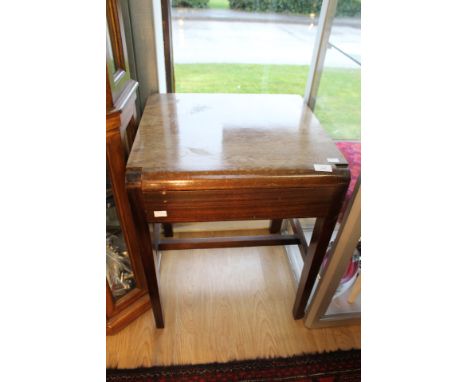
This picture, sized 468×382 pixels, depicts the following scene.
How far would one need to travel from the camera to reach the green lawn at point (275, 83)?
120 centimetres

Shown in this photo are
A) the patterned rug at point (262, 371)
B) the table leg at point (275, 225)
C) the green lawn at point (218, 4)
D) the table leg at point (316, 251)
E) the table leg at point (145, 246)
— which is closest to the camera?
Result: the table leg at point (145, 246)

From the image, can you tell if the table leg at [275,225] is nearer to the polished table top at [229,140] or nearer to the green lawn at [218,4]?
the polished table top at [229,140]

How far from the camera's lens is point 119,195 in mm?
894

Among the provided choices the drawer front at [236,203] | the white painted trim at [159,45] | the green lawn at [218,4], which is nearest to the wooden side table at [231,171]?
the drawer front at [236,203]

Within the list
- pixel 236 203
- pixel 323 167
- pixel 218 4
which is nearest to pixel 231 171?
pixel 236 203

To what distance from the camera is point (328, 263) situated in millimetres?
1005

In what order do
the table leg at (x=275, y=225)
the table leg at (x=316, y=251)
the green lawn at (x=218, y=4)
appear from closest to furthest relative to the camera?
the table leg at (x=316, y=251), the green lawn at (x=218, y=4), the table leg at (x=275, y=225)

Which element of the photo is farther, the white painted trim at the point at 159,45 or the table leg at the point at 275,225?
the table leg at the point at 275,225

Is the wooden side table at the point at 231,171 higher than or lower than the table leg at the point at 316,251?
higher

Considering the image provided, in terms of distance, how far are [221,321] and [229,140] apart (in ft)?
2.53

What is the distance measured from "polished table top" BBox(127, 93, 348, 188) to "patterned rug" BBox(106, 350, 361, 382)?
0.74 m

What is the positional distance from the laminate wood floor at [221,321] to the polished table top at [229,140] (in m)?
0.73

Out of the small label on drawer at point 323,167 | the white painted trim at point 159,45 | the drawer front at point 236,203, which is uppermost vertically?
the white painted trim at point 159,45
